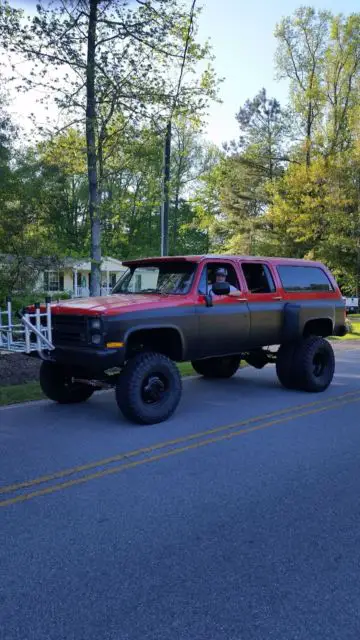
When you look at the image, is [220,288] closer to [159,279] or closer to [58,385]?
[159,279]

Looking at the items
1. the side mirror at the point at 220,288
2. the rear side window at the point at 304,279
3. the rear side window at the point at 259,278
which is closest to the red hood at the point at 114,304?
the side mirror at the point at 220,288

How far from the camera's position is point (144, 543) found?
A: 3.77 m

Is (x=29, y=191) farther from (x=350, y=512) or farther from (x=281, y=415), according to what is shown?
(x=350, y=512)

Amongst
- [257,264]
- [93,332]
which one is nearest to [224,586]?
[93,332]

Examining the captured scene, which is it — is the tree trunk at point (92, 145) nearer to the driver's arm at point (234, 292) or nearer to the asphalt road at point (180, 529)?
the driver's arm at point (234, 292)

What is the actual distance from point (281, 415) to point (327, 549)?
12.6 feet

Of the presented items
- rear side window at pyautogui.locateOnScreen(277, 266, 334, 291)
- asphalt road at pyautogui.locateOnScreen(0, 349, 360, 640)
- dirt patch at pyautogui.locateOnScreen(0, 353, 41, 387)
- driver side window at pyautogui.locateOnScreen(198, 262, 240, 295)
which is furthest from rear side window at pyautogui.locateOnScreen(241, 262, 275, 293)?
dirt patch at pyautogui.locateOnScreen(0, 353, 41, 387)

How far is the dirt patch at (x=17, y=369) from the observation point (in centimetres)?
1002

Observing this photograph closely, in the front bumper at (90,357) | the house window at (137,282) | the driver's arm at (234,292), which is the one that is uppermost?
the house window at (137,282)

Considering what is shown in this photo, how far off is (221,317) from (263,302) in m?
1.06

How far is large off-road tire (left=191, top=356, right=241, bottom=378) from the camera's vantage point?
10462 mm

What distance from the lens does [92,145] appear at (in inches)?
465

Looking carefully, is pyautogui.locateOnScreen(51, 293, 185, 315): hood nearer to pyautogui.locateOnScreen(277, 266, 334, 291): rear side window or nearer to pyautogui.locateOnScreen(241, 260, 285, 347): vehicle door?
pyautogui.locateOnScreen(241, 260, 285, 347): vehicle door

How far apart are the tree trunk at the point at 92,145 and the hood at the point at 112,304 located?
490cm
